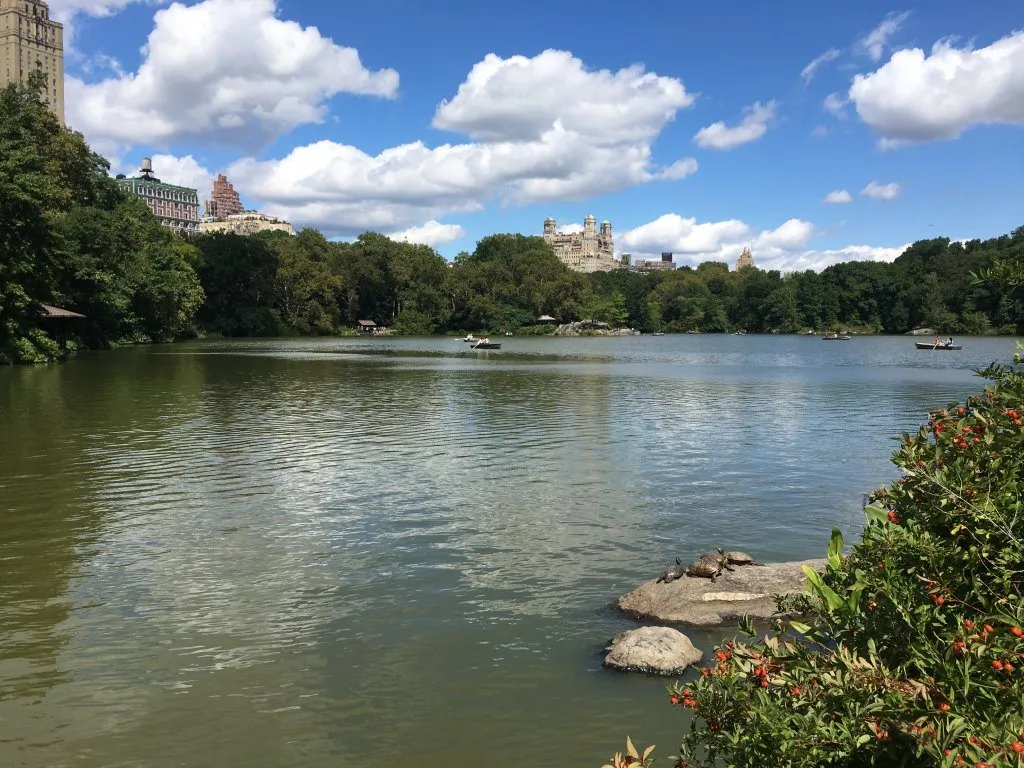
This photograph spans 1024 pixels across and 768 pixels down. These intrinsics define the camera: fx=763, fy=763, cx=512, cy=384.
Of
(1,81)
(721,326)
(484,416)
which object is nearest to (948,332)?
(721,326)

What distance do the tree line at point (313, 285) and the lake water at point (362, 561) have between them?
19.4 ft

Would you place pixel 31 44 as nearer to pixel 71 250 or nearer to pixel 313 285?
pixel 313 285

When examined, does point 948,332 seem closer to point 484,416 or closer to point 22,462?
point 484,416

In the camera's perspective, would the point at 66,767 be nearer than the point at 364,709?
Yes

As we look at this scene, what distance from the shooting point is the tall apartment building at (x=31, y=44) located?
578 ft

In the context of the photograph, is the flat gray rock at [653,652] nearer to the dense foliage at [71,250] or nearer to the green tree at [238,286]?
the dense foliage at [71,250]

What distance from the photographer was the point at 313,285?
125062 millimetres

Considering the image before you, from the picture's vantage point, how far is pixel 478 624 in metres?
9.12

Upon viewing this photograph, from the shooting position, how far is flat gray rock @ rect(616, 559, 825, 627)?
920 centimetres

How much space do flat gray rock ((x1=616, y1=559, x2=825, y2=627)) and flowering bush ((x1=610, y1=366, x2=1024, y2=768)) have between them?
514 cm

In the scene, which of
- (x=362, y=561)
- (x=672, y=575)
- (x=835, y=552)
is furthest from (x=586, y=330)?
(x=835, y=552)

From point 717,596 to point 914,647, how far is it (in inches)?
240

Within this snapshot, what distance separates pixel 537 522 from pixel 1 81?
205807 millimetres

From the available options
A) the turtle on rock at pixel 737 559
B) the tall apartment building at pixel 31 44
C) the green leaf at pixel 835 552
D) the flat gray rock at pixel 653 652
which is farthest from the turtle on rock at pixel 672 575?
the tall apartment building at pixel 31 44
